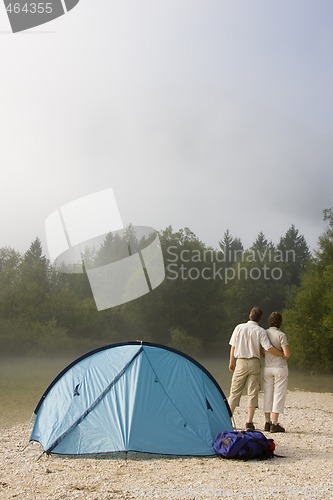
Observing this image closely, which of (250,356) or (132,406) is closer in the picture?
(132,406)

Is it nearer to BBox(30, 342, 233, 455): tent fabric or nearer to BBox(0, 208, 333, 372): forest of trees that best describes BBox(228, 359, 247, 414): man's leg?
BBox(30, 342, 233, 455): tent fabric

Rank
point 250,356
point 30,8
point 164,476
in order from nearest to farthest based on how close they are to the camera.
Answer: point 164,476
point 250,356
point 30,8

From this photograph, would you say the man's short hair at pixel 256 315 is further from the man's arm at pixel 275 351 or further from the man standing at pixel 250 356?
the man's arm at pixel 275 351

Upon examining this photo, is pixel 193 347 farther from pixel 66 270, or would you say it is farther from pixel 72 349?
pixel 66 270

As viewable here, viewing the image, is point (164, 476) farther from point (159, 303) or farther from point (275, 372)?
point (159, 303)

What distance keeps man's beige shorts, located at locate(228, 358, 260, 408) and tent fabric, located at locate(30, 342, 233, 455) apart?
802 millimetres

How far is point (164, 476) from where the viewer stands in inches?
299

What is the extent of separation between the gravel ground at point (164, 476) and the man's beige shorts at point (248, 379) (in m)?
1.08

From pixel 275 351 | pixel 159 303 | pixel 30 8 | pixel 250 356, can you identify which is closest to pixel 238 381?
pixel 250 356

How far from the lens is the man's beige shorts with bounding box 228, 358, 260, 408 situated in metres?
10.9

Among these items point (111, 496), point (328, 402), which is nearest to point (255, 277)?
point (328, 402)

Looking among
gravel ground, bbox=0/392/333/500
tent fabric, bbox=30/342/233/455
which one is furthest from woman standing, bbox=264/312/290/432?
tent fabric, bbox=30/342/233/455

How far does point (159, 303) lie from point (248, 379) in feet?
163

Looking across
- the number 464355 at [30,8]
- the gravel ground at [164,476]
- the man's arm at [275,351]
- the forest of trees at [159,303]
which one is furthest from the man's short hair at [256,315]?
the forest of trees at [159,303]
